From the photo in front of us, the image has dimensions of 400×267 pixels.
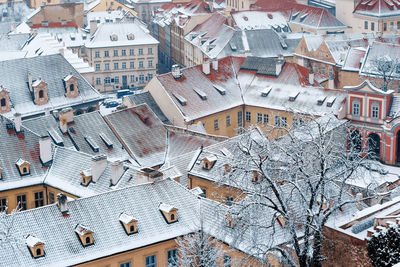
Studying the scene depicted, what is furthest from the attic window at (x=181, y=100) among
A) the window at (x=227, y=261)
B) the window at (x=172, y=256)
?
the window at (x=227, y=261)

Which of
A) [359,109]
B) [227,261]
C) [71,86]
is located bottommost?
[227,261]

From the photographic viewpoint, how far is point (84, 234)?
58875 mm

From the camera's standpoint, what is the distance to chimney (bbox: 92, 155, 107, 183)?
7225 cm

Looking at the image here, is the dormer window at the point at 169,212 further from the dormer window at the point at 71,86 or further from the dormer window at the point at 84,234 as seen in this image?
the dormer window at the point at 71,86

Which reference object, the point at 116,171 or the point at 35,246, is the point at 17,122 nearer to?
the point at 116,171

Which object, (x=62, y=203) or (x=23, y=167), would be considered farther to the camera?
(x=23, y=167)

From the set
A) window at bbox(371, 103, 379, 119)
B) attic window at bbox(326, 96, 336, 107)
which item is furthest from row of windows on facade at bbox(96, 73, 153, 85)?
window at bbox(371, 103, 379, 119)

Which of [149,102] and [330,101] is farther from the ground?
[330,101]

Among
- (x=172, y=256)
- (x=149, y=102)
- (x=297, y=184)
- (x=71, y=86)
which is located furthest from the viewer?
(x=71, y=86)

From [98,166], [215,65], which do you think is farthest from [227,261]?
[215,65]

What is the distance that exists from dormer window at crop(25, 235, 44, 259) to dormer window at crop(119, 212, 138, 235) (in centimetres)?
685

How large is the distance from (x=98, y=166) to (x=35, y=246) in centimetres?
1664

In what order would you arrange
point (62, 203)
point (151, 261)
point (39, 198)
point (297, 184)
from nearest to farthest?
point (297, 184) → point (62, 203) → point (151, 261) → point (39, 198)

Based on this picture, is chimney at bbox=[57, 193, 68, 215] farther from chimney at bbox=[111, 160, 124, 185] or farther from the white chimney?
the white chimney
